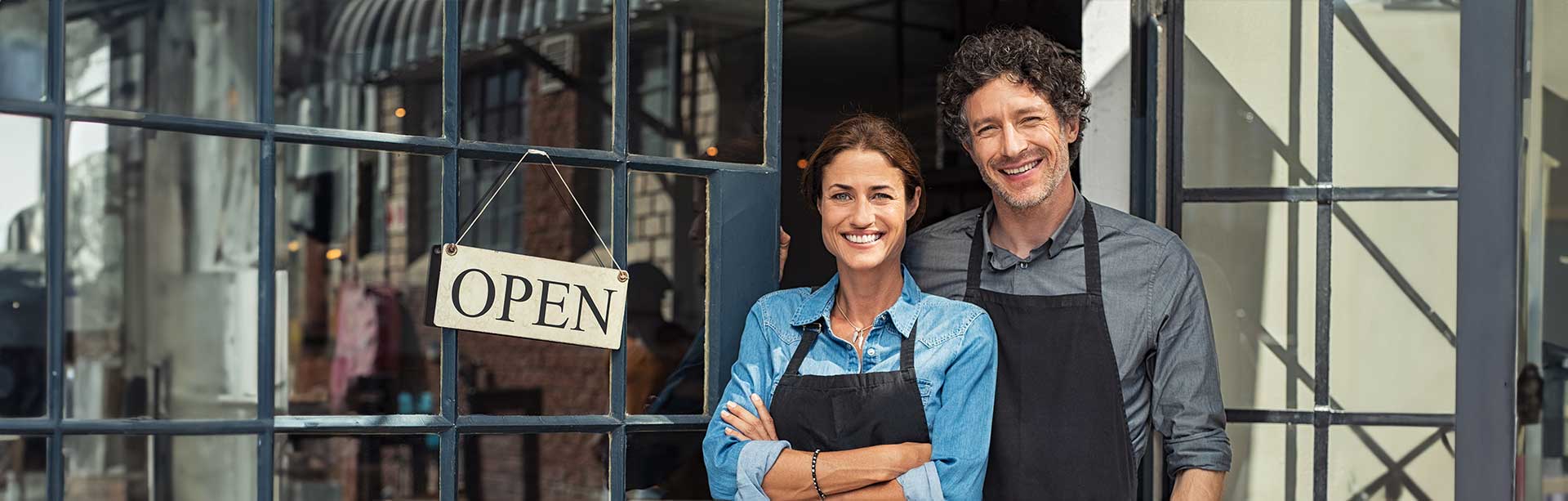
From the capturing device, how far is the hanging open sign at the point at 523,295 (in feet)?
7.10

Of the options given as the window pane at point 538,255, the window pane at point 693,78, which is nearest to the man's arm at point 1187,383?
the window pane at point 538,255

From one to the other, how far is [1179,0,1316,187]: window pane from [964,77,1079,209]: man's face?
582 millimetres

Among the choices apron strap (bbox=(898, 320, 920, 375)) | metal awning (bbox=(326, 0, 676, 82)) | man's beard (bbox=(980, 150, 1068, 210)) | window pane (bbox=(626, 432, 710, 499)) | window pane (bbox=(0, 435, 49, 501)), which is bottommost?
window pane (bbox=(0, 435, 49, 501))

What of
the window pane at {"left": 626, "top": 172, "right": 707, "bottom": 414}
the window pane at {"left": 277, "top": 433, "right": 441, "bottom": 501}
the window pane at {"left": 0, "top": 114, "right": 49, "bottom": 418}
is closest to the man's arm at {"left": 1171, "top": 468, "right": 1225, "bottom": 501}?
the window pane at {"left": 626, "top": 172, "right": 707, "bottom": 414}

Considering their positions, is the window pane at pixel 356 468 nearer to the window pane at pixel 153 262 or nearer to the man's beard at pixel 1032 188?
the window pane at pixel 153 262

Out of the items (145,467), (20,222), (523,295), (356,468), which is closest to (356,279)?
(356,468)

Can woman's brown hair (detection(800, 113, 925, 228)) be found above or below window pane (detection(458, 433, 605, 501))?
above

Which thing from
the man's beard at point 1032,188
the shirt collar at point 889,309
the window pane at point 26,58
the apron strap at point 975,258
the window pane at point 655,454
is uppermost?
the window pane at point 26,58

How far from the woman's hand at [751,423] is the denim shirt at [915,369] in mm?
15

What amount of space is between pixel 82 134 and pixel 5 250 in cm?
122

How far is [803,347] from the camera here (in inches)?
88.7

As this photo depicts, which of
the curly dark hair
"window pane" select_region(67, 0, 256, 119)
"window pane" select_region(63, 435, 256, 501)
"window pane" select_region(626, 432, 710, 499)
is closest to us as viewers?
the curly dark hair

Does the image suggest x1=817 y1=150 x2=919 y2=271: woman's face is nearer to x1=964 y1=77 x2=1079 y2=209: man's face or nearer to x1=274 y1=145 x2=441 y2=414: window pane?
x1=964 y1=77 x2=1079 y2=209: man's face

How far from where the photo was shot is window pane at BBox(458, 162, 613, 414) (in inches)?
372
